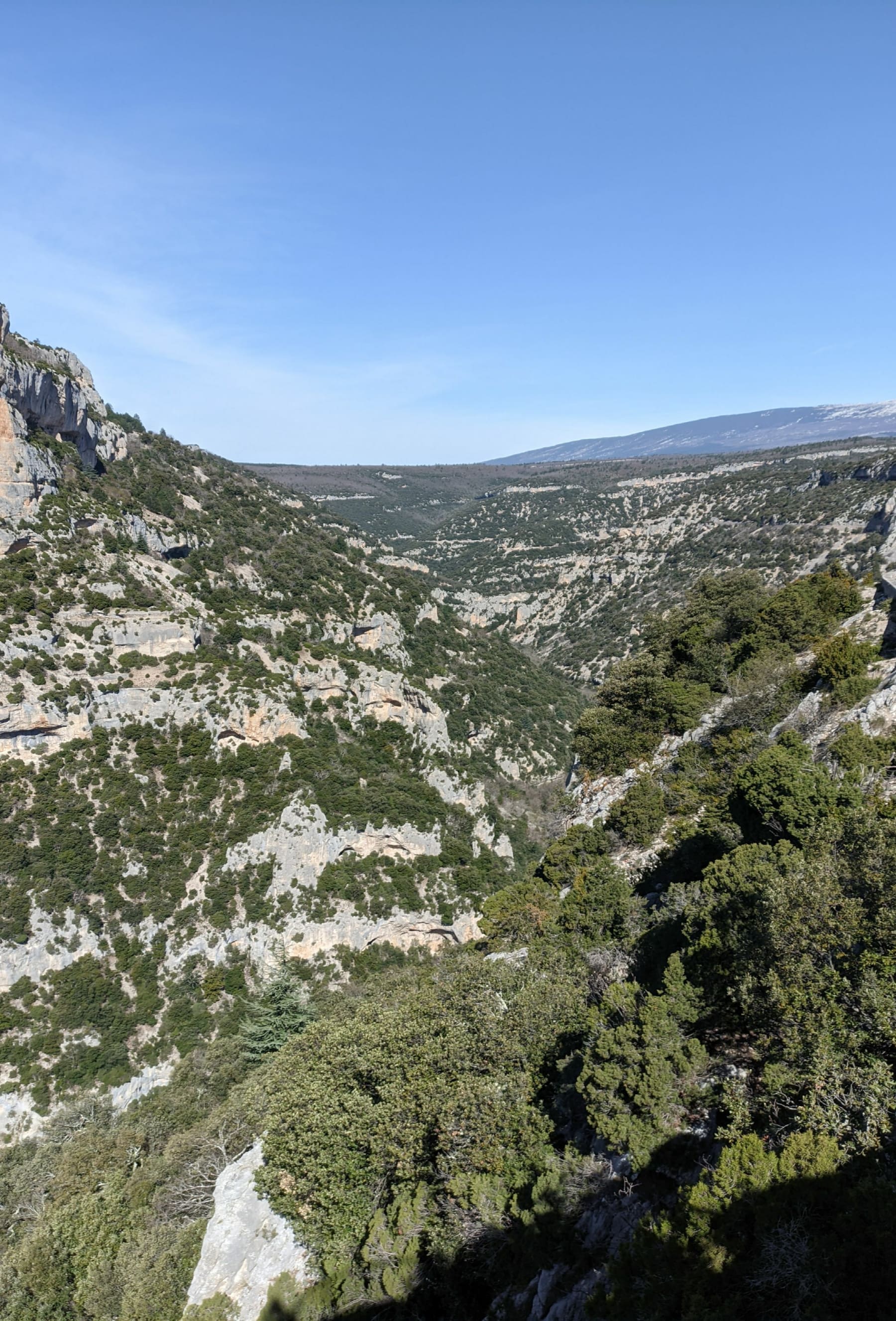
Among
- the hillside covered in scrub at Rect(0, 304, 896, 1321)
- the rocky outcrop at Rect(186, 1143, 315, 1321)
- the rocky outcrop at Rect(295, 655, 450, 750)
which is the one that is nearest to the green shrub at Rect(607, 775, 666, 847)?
the hillside covered in scrub at Rect(0, 304, 896, 1321)

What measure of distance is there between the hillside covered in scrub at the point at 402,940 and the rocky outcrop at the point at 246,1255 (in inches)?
3.7

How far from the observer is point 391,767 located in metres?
52.2

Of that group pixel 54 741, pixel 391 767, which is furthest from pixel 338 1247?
pixel 391 767

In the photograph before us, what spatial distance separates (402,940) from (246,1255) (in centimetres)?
2759

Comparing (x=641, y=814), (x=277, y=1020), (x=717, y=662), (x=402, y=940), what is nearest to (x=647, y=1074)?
(x=641, y=814)

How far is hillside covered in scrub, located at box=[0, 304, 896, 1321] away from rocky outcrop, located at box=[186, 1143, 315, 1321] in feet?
0.31

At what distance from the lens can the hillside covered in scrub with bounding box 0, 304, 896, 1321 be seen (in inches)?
382

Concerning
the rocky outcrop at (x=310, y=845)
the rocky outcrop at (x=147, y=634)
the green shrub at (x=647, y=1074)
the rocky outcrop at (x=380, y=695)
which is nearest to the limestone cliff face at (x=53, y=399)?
the rocky outcrop at (x=147, y=634)

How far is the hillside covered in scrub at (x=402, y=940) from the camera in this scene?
9.70 m

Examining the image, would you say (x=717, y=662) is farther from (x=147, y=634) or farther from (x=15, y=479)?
(x=15, y=479)

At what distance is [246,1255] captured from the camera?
15672 mm

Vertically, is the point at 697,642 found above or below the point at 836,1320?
above

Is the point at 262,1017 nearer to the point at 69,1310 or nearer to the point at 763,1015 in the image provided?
the point at 69,1310

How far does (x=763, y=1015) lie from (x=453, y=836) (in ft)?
131
